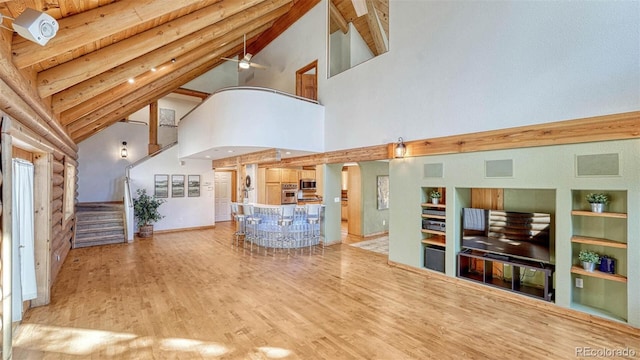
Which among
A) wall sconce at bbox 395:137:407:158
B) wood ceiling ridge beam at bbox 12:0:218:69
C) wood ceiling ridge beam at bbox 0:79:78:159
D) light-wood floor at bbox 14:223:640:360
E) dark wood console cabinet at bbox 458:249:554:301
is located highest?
A: wood ceiling ridge beam at bbox 12:0:218:69

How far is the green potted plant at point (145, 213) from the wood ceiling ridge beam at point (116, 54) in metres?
6.07

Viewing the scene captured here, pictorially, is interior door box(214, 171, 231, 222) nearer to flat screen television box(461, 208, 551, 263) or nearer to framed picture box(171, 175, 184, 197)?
framed picture box(171, 175, 184, 197)

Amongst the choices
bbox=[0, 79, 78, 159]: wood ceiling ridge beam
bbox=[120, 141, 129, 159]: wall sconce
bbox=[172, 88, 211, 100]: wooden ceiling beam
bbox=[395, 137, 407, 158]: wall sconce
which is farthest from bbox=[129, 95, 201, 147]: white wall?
bbox=[395, 137, 407, 158]: wall sconce

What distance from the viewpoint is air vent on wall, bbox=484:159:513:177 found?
164 inches

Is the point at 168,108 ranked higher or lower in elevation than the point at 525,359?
higher

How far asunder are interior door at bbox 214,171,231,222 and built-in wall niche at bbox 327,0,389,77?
726 centimetres

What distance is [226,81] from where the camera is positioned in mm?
12203

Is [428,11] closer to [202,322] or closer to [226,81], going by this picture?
[202,322]

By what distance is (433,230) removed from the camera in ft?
16.9

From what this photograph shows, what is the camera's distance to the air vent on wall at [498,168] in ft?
13.7

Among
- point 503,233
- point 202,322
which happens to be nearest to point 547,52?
point 503,233

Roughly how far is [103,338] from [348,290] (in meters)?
3.14

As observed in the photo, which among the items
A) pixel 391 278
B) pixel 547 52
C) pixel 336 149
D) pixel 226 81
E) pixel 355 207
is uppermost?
pixel 226 81

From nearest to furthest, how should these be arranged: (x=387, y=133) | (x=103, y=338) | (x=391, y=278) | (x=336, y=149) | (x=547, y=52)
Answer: (x=103, y=338) < (x=547, y=52) < (x=391, y=278) < (x=387, y=133) < (x=336, y=149)
